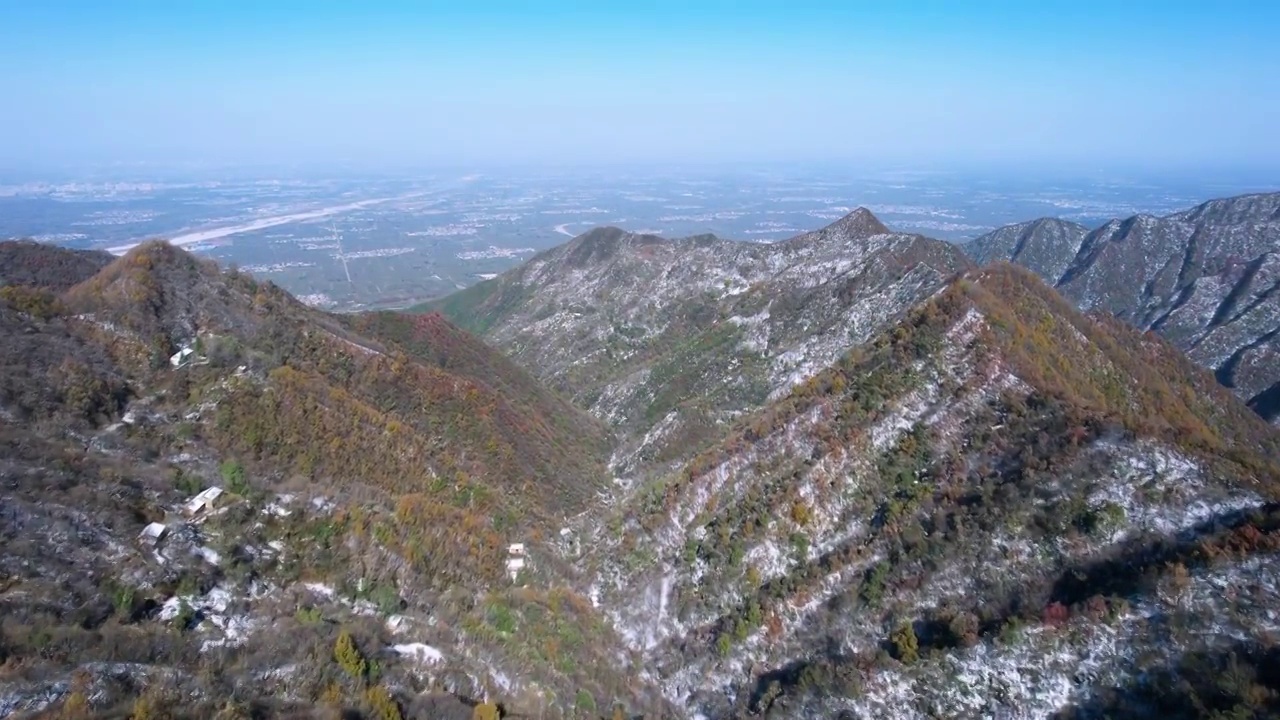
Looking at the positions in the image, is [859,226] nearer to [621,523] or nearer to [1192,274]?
[621,523]

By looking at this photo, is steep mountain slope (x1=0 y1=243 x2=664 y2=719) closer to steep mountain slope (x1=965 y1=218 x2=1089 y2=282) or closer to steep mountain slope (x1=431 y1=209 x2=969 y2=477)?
steep mountain slope (x1=431 y1=209 x2=969 y2=477)

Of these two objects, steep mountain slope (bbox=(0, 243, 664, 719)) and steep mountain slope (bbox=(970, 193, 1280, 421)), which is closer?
steep mountain slope (bbox=(0, 243, 664, 719))

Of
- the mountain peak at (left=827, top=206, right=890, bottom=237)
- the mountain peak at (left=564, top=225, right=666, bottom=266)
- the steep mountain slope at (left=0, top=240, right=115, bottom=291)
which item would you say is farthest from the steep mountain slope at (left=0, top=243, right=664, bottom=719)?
the mountain peak at (left=564, top=225, right=666, bottom=266)

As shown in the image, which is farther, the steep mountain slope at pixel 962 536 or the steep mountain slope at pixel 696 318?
the steep mountain slope at pixel 696 318

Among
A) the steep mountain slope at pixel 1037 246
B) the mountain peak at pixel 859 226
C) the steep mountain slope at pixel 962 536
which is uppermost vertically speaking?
the mountain peak at pixel 859 226

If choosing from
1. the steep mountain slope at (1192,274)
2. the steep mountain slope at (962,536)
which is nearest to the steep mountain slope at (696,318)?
the steep mountain slope at (962,536)

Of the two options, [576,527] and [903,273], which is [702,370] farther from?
[576,527]

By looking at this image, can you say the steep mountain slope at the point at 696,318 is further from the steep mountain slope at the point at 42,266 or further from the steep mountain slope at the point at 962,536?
the steep mountain slope at the point at 42,266

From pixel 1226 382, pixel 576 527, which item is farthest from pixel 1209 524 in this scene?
pixel 1226 382
